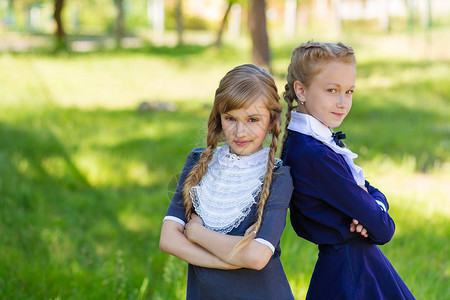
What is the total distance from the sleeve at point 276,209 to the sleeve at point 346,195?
104 millimetres

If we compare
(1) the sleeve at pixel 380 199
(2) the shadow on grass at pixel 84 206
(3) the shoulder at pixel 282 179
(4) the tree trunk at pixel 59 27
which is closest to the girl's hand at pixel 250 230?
(3) the shoulder at pixel 282 179

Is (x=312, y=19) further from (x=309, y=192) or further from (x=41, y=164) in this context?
(x=309, y=192)

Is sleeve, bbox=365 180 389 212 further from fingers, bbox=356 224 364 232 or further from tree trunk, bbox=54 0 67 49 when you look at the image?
tree trunk, bbox=54 0 67 49

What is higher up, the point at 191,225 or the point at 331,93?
the point at 331,93

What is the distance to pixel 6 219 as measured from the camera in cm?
441

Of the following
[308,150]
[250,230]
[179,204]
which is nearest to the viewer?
[250,230]

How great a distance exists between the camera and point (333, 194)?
192 centimetres

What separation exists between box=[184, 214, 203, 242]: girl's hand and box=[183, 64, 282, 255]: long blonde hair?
50 mm

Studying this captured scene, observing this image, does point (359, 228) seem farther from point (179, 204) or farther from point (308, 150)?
point (179, 204)

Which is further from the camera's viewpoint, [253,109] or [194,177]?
[194,177]

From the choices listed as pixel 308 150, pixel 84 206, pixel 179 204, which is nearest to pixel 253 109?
pixel 308 150

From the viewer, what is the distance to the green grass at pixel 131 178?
3369 millimetres

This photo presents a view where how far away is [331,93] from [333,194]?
37cm

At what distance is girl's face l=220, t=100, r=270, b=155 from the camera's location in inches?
76.2
